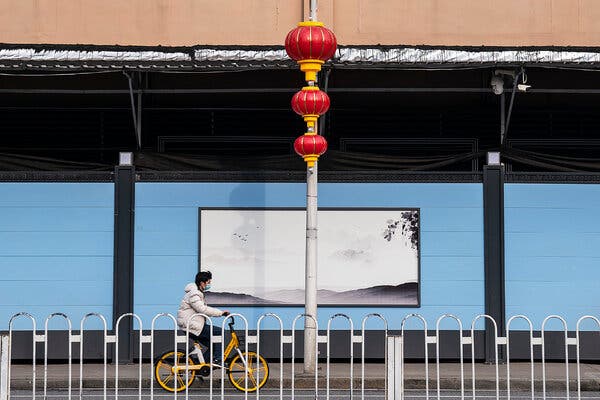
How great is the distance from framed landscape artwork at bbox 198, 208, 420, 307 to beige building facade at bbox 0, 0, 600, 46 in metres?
3.69

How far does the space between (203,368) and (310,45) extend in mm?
4868

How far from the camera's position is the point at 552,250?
19469 mm

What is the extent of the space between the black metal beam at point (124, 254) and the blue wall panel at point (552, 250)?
21.3ft

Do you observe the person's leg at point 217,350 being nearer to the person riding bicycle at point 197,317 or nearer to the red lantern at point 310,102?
the person riding bicycle at point 197,317

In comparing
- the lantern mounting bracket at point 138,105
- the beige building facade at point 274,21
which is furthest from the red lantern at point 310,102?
the beige building facade at point 274,21

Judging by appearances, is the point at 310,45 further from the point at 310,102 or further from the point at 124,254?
the point at 124,254

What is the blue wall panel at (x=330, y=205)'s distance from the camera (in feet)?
63.3

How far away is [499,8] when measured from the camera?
21250 mm

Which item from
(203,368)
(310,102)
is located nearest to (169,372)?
(203,368)

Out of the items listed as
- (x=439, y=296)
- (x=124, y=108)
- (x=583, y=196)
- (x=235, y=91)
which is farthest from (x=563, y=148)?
(x=124, y=108)

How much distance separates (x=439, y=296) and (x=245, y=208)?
3.68m

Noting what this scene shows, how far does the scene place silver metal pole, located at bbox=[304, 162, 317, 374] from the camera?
16.9 metres

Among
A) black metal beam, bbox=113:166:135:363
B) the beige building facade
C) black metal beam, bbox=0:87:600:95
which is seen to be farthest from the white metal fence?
the beige building facade

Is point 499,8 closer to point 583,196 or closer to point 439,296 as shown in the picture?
point 583,196
